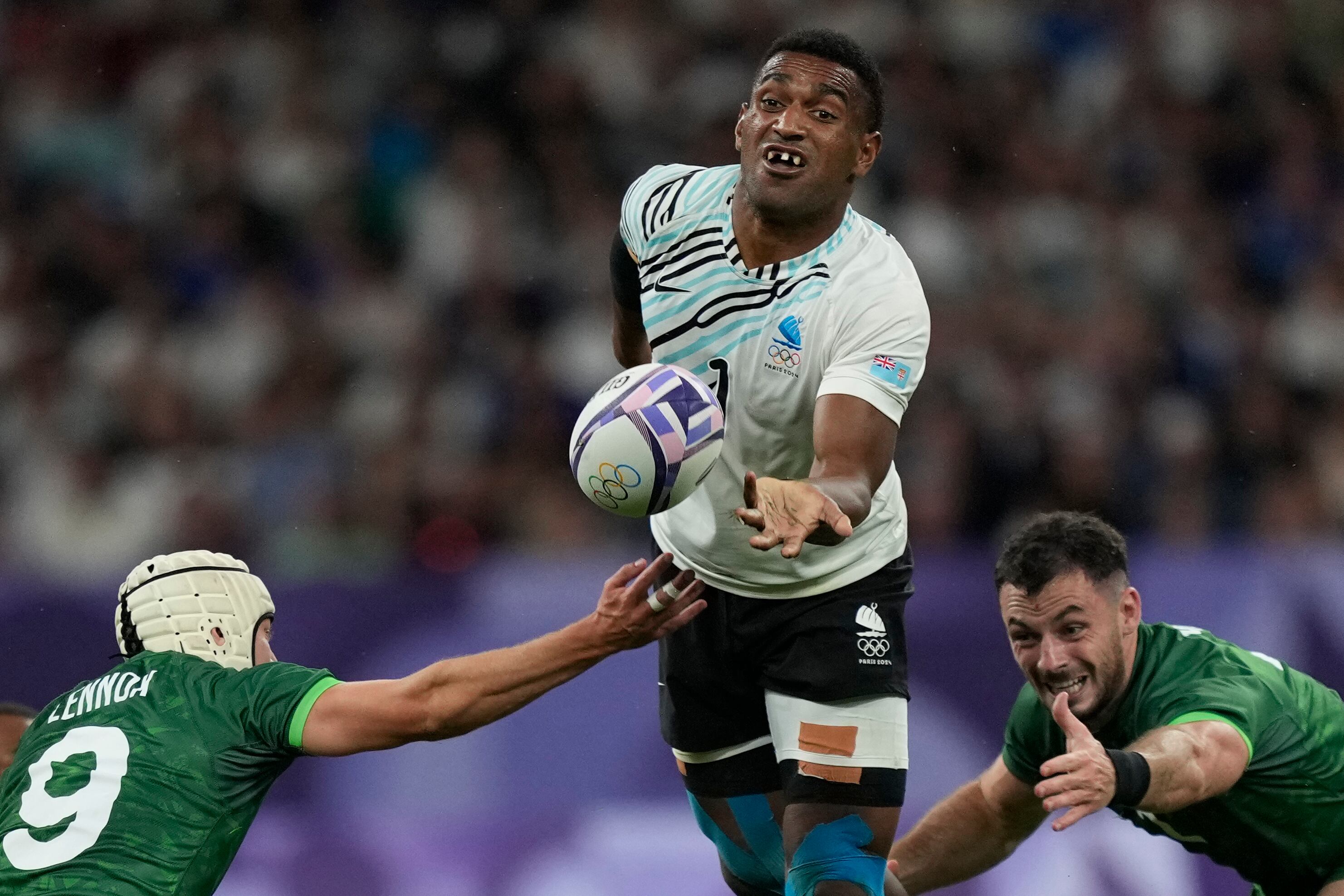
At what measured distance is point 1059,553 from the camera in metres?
5.19

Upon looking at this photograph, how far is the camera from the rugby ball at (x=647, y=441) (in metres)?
4.40

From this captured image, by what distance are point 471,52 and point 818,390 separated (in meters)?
7.15

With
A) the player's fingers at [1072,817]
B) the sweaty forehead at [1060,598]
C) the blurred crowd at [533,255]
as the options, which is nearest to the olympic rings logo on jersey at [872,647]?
the sweaty forehead at [1060,598]

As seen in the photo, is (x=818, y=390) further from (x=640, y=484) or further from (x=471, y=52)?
(x=471, y=52)

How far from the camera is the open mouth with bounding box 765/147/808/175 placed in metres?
4.91

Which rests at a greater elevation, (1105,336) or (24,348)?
(24,348)

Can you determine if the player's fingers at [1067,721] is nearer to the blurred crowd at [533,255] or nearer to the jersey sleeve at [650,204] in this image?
the jersey sleeve at [650,204]

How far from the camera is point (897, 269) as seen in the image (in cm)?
499

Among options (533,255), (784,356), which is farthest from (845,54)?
(533,255)

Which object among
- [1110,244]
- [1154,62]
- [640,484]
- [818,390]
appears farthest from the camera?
[1154,62]

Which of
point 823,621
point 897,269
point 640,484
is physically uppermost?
point 897,269

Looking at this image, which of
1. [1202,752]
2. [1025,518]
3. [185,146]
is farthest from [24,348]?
[1202,752]

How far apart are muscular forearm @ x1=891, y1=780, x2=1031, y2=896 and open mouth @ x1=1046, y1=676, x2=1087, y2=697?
97 centimetres

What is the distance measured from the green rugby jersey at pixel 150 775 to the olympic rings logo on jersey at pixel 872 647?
5.02ft
